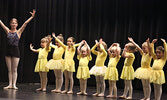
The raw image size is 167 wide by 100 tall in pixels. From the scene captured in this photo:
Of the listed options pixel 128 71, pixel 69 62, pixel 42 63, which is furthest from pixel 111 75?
pixel 42 63

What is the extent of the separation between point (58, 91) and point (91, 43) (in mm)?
2708

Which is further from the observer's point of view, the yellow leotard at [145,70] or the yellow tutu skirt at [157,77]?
the yellow leotard at [145,70]

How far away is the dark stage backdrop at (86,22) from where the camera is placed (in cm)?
802

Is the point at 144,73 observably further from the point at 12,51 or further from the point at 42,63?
the point at 12,51

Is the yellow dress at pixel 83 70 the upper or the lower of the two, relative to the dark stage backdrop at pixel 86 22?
lower

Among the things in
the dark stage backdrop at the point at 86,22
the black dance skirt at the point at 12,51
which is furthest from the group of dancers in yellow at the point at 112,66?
the dark stage backdrop at the point at 86,22

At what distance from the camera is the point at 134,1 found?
8211 mm

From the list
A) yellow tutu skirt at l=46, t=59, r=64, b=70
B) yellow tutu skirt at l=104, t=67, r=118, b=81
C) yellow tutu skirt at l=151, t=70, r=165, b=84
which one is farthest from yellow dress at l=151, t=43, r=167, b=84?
yellow tutu skirt at l=46, t=59, r=64, b=70

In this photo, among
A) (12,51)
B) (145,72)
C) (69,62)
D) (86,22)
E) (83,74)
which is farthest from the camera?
(86,22)

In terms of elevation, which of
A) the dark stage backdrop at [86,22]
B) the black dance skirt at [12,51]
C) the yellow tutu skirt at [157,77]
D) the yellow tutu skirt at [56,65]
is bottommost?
the yellow tutu skirt at [157,77]

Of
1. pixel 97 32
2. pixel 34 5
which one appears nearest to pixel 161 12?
pixel 97 32

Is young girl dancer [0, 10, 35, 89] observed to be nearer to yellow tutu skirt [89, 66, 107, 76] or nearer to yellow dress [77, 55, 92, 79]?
yellow dress [77, 55, 92, 79]

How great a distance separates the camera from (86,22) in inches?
350

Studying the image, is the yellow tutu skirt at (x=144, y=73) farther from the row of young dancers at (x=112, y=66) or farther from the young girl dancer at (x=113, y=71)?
the young girl dancer at (x=113, y=71)
